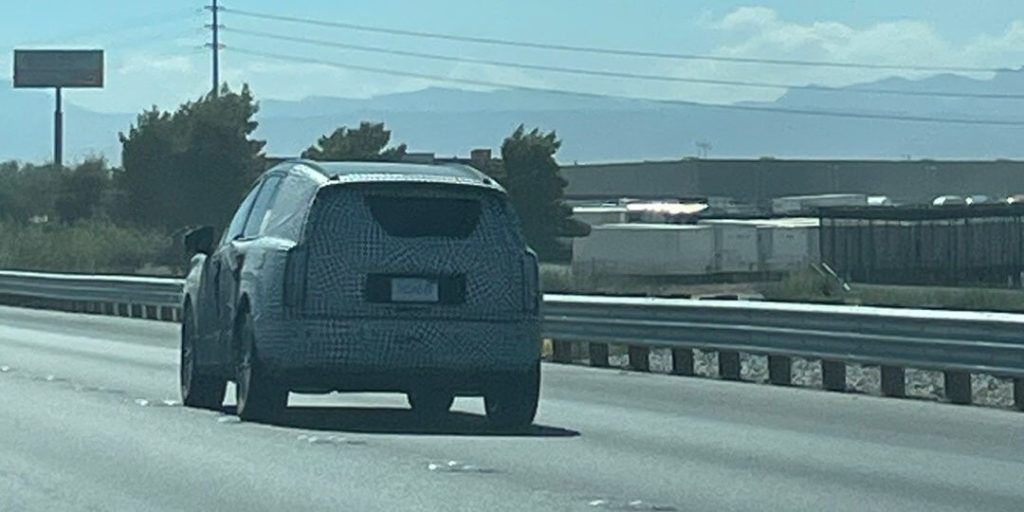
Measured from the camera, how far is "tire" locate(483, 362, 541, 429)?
16.0 metres

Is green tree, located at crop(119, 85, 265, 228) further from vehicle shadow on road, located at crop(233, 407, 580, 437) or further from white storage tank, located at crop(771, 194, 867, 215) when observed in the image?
vehicle shadow on road, located at crop(233, 407, 580, 437)

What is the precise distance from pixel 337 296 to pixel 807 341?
20.3ft

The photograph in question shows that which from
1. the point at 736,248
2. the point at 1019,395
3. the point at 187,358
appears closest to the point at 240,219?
the point at 187,358

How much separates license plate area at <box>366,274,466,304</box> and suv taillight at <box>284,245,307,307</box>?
44cm

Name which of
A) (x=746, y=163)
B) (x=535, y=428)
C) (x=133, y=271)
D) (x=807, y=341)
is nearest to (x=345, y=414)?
(x=535, y=428)

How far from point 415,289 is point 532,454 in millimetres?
1584

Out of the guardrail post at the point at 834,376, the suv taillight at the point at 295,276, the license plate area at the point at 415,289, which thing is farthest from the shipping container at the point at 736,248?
the suv taillight at the point at 295,276

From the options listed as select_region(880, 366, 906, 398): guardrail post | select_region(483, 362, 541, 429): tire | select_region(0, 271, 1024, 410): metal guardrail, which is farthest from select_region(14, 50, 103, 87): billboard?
select_region(483, 362, 541, 429): tire

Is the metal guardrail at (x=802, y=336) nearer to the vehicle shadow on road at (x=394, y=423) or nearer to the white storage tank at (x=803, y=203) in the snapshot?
the vehicle shadow on road at (x=394, y=423)

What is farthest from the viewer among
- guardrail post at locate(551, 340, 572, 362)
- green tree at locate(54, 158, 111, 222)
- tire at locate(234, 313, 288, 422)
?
green tree at locate(54, 158, 111, 222)

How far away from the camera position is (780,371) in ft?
70.5

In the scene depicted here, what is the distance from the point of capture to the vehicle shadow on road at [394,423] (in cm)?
1619

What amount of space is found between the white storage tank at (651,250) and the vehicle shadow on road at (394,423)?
3806cm

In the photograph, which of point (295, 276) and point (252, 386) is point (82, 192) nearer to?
point (252, 386)
